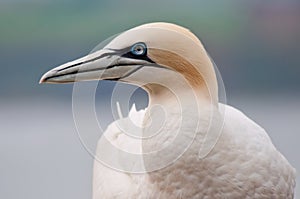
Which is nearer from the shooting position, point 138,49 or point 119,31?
point 138,49

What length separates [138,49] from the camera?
2.40ft

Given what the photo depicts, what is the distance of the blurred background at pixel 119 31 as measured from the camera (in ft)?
5.56

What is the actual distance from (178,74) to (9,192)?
801 millimetres

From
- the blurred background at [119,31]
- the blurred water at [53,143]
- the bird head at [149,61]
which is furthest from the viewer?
the blurred background at [119,31]

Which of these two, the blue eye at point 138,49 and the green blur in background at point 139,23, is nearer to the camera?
the blue eye at point 138,49

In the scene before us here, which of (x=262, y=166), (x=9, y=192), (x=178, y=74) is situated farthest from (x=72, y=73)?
(x=9, y=192)

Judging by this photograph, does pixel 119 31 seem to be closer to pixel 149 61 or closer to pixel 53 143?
pixel 53 143

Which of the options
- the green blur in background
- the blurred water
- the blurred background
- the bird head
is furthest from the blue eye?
the green blur in background

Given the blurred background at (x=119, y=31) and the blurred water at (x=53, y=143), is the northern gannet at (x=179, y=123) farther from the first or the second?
the blurred background at (x=119, y=31)

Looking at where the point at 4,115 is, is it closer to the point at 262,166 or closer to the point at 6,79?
the point at 6,79

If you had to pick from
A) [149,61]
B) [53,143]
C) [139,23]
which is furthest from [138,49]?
[139,23]

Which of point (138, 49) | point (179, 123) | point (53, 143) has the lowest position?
point (53, 143)

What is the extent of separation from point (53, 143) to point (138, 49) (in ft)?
2.97

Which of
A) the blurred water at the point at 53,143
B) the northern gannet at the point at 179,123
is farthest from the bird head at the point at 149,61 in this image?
the blurred water at the point at 53,143
